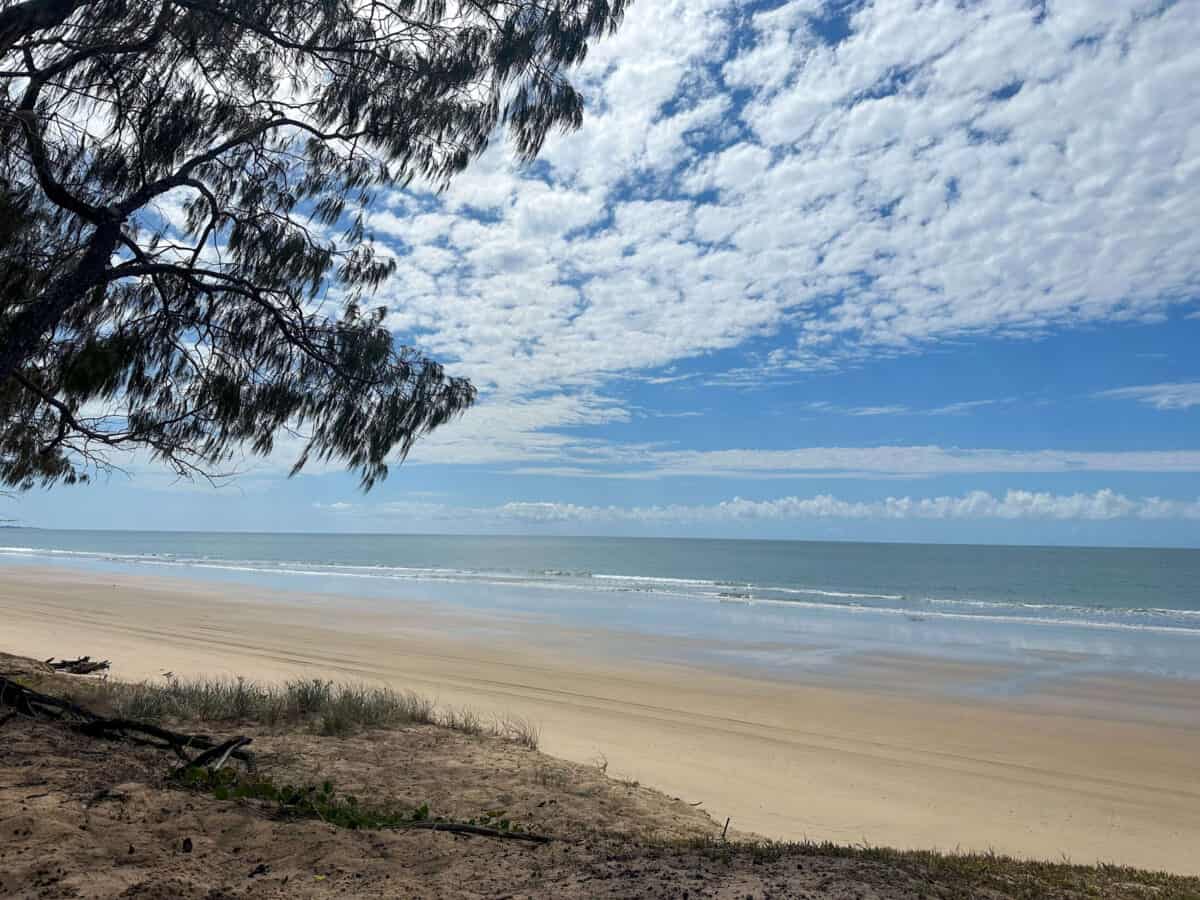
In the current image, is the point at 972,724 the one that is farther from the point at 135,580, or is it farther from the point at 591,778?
the point at 135,580

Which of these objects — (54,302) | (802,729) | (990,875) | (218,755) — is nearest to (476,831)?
(218,755)

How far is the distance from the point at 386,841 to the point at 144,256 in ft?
16.3

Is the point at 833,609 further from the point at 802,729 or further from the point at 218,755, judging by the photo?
the point at 218,755

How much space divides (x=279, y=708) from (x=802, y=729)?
22.7ft

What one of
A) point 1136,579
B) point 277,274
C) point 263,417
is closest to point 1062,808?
point 263,417

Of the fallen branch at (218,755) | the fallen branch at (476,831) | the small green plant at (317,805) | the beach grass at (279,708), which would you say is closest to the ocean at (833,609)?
the beach grass at (279,708)

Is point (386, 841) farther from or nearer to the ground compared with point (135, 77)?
nearer to the ground

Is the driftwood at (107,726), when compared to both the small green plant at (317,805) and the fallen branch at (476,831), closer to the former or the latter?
the small green plant at (317,805)

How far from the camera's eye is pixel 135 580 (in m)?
38.6

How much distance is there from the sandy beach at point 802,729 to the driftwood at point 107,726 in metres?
3.90

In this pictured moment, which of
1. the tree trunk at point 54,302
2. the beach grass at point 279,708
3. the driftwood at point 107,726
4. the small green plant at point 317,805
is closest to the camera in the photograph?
the small green plant at point 317,805

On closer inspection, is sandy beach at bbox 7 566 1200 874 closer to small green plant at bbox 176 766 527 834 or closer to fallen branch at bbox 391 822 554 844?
fallen branch at bbox 391 822 554 844

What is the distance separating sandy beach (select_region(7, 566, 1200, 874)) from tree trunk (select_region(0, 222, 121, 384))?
6.11 meters

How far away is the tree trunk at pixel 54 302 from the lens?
5.98 metres
